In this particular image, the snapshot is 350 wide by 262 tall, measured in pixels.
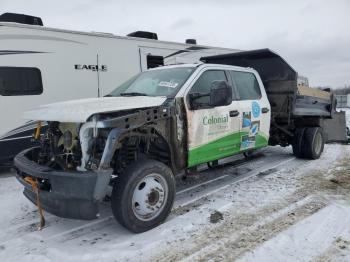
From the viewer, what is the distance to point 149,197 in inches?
160

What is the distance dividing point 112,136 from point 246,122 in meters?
2.69

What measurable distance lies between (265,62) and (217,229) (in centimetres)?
460

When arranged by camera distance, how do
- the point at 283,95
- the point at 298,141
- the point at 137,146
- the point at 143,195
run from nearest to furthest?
1. the point at 143,195
2. the point at 137,146
3. the point at 283,95
4. the point at 298,141

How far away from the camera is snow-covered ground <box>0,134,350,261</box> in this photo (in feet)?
11.4

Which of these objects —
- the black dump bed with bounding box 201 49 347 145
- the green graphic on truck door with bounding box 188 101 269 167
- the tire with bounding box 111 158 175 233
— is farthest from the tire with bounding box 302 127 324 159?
the tire with bounding box 111 158 175 233

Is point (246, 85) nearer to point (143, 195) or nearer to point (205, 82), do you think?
point (205, 82)

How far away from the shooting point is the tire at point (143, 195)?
380cm

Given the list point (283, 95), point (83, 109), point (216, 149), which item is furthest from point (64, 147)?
point (283, 95)

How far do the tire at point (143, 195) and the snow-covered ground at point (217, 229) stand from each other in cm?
14

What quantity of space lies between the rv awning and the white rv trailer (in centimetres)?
217

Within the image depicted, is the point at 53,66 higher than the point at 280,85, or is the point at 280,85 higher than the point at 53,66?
the point at 53,66

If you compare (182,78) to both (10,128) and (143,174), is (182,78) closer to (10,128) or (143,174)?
(143,174)

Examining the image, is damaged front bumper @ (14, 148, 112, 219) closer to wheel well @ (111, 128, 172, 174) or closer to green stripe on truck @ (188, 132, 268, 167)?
wheel well @ (111, 128, 172, 174)

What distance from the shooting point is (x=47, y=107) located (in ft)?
14.4
